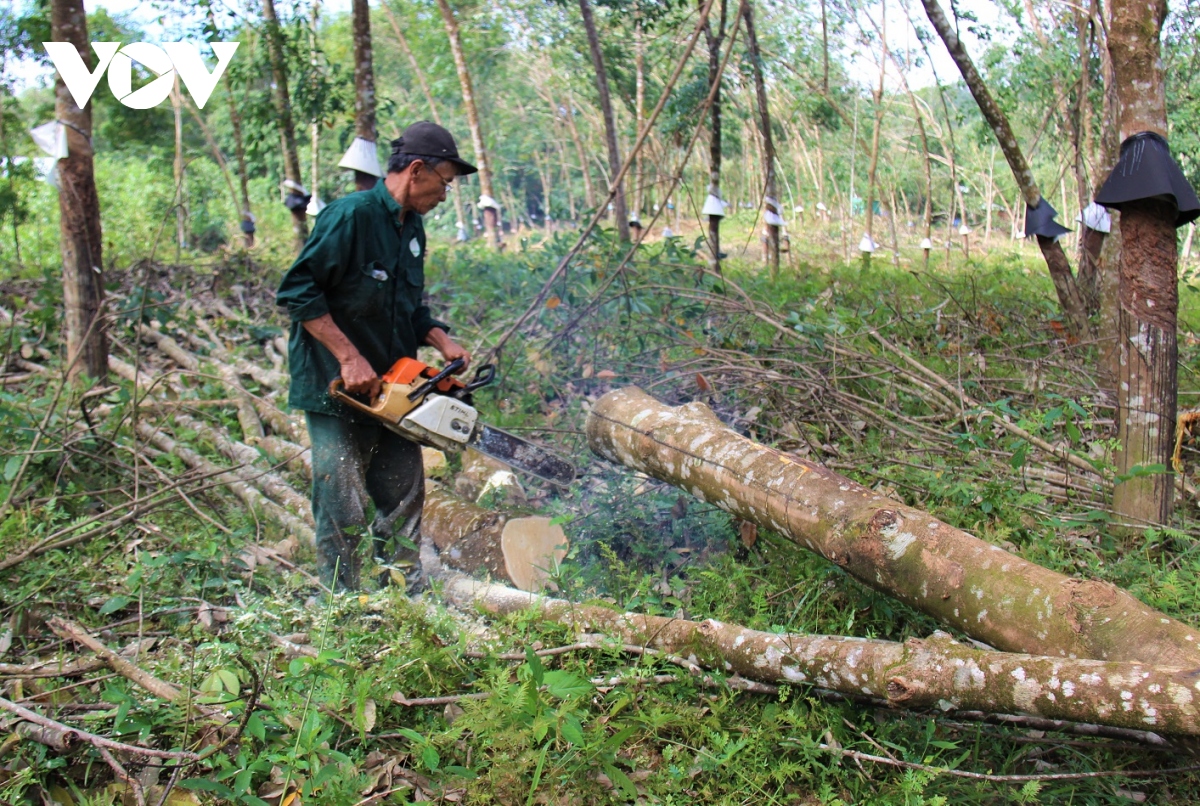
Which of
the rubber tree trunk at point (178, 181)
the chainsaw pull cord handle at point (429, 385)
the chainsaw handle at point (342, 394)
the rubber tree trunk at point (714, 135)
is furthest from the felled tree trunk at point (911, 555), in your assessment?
the rubber tree trunk at point (714, 135)

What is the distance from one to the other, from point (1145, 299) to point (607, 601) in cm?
216

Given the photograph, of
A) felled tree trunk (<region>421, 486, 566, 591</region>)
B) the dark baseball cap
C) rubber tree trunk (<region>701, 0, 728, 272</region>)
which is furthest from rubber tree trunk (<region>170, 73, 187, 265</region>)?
rubber tree trunk (<region>701, 0, 728, 272</region>)

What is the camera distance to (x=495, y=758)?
2.03 m

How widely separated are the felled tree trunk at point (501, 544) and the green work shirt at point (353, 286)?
77 centimetres

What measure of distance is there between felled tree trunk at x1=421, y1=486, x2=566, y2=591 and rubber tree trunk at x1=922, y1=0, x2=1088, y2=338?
333cm

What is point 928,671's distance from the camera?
2.01m

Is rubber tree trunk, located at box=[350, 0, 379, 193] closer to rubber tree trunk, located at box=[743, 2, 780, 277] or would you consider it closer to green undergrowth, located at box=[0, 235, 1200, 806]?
green undergrowth, located at box=[0, 235, 1200, 806]

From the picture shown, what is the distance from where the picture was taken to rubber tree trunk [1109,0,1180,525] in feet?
9.47

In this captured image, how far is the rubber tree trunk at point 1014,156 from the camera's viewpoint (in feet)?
15.0

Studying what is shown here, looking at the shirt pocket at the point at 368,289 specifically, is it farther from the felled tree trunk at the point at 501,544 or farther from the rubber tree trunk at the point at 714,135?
the rubber tree trunk at the point at 714,135

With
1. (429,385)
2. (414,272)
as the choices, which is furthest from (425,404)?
(414,272)

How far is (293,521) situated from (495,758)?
2284mm

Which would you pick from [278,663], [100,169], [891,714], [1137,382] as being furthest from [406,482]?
[100,169]

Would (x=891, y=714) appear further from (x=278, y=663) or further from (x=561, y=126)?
(x=561, y=126)
